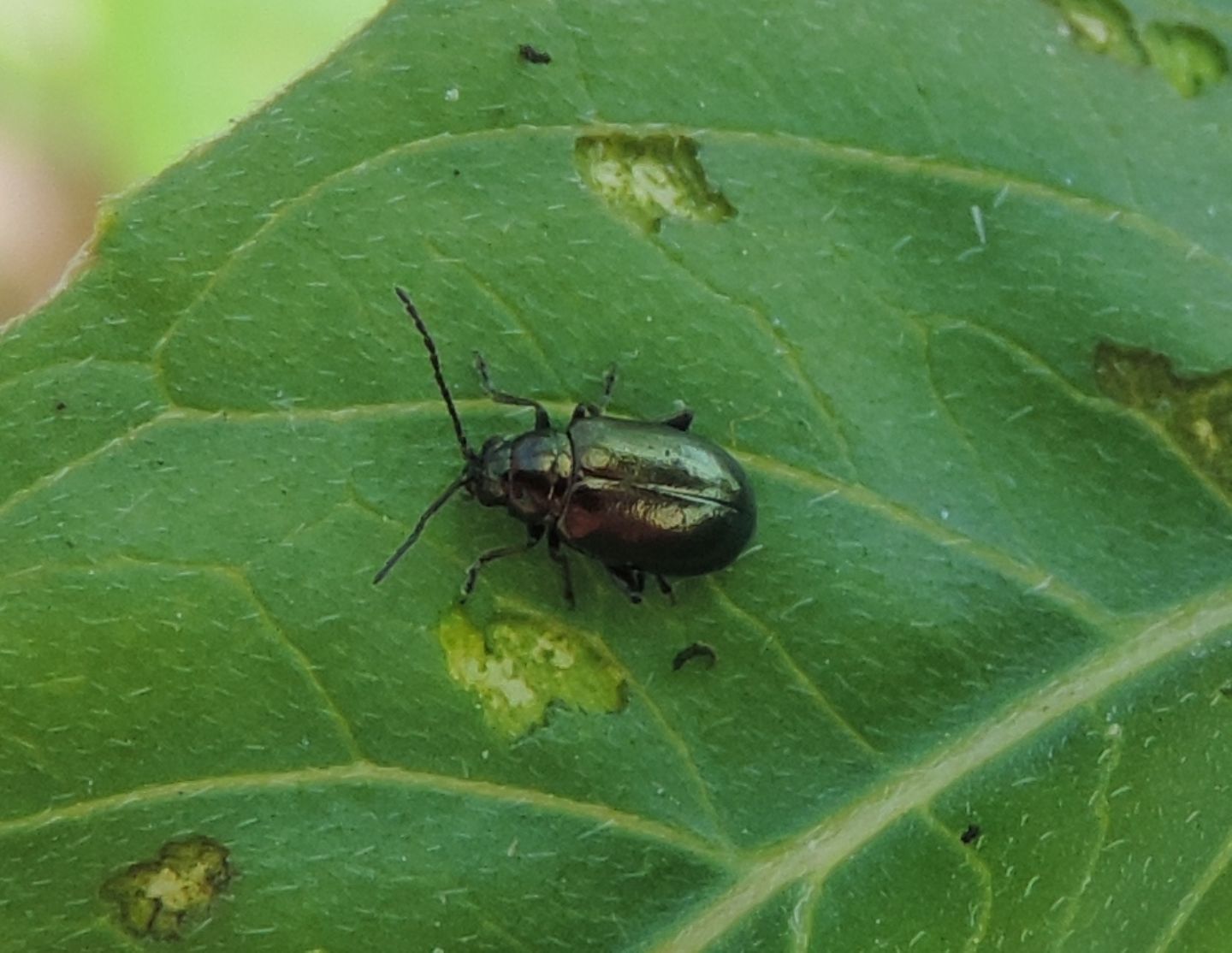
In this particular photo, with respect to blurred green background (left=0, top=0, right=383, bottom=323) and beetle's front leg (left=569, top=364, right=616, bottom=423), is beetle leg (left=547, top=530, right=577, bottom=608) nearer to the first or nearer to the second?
beetle's front leg (left=569, top=364, right=616, bottom=423)

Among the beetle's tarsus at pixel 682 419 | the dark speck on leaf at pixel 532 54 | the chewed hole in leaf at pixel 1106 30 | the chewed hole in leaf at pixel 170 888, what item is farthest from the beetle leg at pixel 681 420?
the chewed hole in leaf at pixel 170 888

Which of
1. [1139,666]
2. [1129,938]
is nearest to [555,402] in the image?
[1139,666]

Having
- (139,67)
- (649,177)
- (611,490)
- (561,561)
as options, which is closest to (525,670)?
(561,561)

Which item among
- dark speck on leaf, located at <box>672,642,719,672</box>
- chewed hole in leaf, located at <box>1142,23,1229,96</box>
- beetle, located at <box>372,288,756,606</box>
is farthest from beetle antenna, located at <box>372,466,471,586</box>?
chewed hole in leaf, located at <box>1142,23,1229,96</box>

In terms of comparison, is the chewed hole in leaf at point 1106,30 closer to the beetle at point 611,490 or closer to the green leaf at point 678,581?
the green leaf at point 678,581

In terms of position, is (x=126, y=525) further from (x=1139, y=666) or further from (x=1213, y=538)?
(x=1213, y=538)

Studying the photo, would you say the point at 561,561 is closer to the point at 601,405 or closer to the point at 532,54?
the point at 601,405

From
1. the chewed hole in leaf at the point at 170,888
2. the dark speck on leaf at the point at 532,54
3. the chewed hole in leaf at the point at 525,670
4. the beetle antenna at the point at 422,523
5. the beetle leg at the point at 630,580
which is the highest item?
the dark speck on leaf at the point at 532,54
